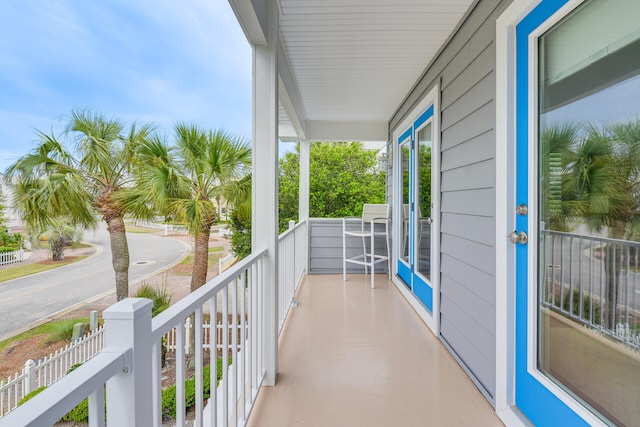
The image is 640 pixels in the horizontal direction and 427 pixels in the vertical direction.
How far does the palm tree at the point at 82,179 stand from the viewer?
1447mm

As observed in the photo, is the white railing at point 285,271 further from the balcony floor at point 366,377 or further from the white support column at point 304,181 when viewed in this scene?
the white support column at point 304,181

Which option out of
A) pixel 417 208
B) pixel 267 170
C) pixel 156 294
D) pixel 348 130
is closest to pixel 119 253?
pixel 156 294

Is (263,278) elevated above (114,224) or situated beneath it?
situated beneath

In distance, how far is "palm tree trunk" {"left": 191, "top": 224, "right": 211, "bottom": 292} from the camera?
351 centimetres

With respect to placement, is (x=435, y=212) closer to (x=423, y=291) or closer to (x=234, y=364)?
(x=423, y=291)

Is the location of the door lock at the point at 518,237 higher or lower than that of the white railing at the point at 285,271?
higher

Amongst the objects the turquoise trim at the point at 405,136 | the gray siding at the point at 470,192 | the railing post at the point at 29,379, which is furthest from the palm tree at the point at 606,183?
the turquoise trim at the point at 405,136

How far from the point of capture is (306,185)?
5316 millimetres

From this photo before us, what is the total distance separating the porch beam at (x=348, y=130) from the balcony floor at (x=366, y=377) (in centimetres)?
279

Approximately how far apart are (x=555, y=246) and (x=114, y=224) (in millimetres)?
2271

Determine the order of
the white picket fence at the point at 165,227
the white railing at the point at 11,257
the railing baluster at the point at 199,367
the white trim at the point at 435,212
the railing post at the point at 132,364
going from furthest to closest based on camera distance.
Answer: the white trim at the point at 435,212, the white picket fence at the point at 165,227, the white railing at the point at 11,257, the railing baluster at the point at 199,367, the railing post at the point at 132,364

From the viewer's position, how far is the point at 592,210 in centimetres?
127

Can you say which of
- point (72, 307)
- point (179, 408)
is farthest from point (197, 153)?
point (179, 408)

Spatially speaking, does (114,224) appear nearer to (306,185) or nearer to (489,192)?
(489,192)
